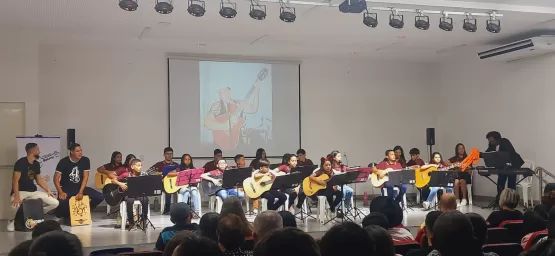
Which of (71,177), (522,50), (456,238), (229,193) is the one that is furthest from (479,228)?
(522,50)

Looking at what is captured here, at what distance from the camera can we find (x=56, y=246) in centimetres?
218

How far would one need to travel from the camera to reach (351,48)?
474 inches

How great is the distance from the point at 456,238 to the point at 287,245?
1066 millimetres

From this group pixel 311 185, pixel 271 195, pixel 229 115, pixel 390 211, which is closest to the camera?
pixel 390 211

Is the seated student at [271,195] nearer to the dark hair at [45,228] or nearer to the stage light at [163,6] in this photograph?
the stage light at [163,6]

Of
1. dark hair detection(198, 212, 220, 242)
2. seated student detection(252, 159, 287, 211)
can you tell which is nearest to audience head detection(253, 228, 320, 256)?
dark hair detection(198, 212, 220, 242)

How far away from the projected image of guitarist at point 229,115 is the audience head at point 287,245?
10801 millimetres

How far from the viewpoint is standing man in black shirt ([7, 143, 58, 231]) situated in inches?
328

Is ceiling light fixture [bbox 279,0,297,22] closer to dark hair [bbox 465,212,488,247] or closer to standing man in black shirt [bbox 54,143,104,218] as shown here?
standing man in black shirt [bbox 54,143,104,218]

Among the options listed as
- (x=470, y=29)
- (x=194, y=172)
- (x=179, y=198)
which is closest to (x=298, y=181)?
(x=194, y=172)

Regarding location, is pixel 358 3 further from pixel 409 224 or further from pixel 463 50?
pixel 463 50

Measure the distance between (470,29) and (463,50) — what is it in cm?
393

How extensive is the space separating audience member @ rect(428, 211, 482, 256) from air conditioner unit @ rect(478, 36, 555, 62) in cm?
883

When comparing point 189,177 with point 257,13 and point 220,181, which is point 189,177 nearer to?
point 220,181
